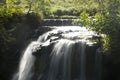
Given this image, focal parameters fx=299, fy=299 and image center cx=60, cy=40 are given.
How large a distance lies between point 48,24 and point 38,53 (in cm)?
817

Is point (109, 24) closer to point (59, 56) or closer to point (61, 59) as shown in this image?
point (61, 59)

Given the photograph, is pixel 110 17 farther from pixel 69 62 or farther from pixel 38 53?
pixel 38 53

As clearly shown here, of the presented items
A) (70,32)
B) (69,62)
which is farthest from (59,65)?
(70,32)

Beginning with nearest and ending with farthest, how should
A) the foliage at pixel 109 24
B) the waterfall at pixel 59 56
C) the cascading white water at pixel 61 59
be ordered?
1. the foliage at pixel 109 24
2. the waterfall at pixel 59 56
3. the cascading white water at pixel 61 59

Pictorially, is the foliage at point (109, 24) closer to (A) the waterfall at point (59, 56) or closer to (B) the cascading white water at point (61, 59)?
(A) the waterfall at point (59, 56)

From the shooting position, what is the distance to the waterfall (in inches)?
917

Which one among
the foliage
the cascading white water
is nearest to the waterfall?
the cascading white water

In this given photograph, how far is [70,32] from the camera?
91.3ft

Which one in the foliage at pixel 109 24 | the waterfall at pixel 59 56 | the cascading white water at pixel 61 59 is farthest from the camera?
the cascading white water at pixel 61 59

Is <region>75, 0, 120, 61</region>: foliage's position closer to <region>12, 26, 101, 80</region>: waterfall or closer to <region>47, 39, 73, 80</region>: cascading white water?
<region>12, 26, 101, 80</region>: waterfall

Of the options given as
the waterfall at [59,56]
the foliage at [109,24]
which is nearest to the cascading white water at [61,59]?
the waterfall at [59,56]

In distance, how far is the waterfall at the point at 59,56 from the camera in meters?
23.3

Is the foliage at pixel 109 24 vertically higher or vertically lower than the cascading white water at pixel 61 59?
higher

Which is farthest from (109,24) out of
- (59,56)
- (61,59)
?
(59,56)
